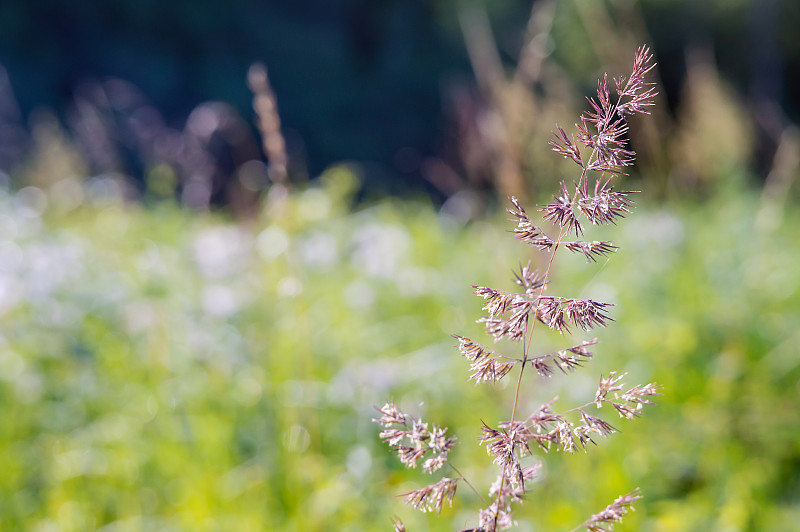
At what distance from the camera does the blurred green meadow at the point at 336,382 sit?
157 centimetres

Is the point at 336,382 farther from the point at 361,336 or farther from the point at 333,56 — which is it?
the point at 333,56

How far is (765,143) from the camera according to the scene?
611 centimetres

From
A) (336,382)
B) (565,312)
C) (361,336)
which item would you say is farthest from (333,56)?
(565,312)

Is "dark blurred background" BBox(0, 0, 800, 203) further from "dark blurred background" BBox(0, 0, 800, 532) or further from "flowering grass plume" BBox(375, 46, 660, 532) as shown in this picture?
"flowering grass plume" BBox(375, 46, 660, 532)

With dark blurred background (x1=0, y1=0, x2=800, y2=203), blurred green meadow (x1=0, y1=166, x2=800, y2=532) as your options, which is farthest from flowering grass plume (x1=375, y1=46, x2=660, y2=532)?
dark blurred background (x1=0, y1=0, x2=800, y2=203)

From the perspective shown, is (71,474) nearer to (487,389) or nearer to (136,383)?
(136,383)

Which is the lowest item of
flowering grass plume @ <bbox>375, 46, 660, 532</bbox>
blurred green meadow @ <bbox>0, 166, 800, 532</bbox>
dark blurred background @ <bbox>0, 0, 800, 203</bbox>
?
flowering grass plume @ <bbox>375, 46, 660, 532</bbox>

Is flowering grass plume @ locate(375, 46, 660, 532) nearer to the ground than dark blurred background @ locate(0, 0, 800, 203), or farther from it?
nearer to the ground

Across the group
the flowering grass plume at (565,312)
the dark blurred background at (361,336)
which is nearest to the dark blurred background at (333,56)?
the dark blurred background at (361,336)

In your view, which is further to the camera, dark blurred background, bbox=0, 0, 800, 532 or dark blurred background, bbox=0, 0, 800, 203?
dark blurred background, bbox=0, 0, 800, 203

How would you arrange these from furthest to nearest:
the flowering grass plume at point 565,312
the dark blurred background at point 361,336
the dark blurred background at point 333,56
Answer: the dark blurred background at point 333,56 → the dark blurred background at point 361,336 → the flowering grass plume at point 565,312

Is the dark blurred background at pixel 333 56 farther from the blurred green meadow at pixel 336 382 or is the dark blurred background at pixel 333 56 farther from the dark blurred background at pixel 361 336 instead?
the blurred green meadow at pixel 336 382

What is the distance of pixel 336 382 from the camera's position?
2.04 m

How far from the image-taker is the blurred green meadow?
61.6 inches
